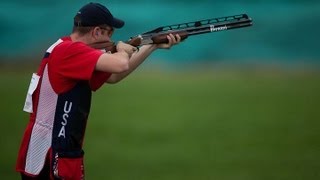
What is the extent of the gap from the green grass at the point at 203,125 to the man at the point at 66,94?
2.59ft

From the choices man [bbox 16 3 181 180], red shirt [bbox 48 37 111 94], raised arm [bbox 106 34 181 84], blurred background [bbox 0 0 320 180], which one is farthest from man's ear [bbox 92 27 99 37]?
blurred background [bbox 0 0 320 180]

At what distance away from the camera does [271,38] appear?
2883 millimetres

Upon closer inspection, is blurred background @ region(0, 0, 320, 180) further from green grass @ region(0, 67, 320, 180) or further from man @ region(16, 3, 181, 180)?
man @ region(16, 3, 181, 180)

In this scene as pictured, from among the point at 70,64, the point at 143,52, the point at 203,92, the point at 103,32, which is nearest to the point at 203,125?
the point at 203,92

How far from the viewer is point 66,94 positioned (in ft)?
6.89

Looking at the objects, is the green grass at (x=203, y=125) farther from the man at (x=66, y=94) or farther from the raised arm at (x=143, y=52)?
the man at (x=66, y=94)

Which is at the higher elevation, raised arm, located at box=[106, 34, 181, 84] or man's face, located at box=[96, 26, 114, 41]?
man's face, located at box=[96, 26, 114, 41]

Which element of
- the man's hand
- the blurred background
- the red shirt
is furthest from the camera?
the blurred background

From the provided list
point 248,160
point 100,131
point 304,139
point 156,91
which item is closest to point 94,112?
point 100,131

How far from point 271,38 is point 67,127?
1.24 m

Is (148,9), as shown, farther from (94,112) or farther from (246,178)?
(246,178)

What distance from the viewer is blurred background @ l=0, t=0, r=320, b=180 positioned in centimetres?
289

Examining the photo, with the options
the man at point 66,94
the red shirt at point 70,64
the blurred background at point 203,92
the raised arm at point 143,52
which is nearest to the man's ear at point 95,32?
the man at point 66,94

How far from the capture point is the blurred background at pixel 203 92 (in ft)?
9.50
